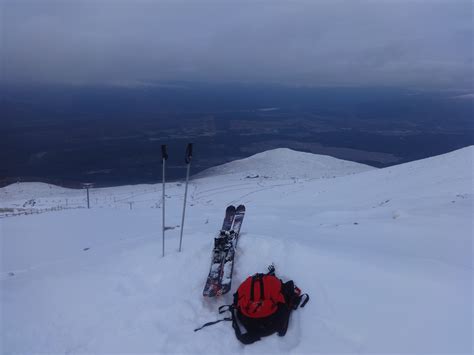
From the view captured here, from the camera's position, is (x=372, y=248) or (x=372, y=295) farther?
(x=372, y=248)

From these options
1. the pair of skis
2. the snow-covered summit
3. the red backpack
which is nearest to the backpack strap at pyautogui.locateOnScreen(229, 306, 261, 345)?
the red backpack

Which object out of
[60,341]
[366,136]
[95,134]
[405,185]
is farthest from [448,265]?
[366,136]

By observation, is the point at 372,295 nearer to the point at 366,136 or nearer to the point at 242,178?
the point at 242,178

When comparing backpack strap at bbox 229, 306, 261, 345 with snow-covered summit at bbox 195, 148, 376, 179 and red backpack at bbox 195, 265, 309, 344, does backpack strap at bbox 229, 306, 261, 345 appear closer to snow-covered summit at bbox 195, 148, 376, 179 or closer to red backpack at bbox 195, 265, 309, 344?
red backpack at bbox 195, 265, 309, 344

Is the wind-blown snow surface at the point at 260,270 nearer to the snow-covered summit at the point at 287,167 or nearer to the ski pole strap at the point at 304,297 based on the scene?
the ski pole strap at the point at 304,297

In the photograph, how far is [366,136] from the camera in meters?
98.1

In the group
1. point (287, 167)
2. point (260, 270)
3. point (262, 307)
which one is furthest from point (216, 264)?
point (287, 167)

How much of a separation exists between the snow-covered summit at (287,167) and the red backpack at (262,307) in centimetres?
3632

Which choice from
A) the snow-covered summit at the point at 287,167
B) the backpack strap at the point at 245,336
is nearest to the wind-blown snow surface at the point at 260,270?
the backpack strap at the point at 245,336

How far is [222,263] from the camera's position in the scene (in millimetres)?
5965

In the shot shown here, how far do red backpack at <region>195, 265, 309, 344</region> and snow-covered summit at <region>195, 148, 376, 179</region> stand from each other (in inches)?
1430

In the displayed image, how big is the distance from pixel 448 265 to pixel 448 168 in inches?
665

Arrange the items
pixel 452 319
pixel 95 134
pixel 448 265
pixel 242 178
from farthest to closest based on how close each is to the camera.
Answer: pixel 95 134 < pixel 242 178 < pixel 448 265 < pixel 452 319

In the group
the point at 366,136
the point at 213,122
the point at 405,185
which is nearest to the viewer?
the point at 405,185
